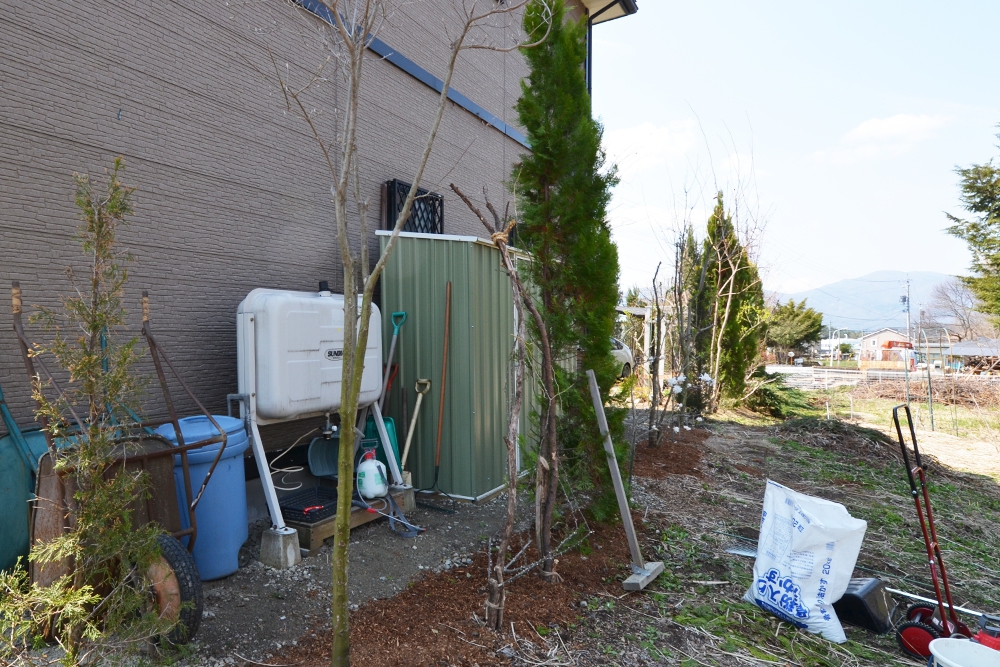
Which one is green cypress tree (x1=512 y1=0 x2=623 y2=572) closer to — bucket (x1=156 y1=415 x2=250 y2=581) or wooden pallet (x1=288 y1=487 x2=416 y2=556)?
wooden pallet (x1=288 y1=487 x2=416 y2=556)

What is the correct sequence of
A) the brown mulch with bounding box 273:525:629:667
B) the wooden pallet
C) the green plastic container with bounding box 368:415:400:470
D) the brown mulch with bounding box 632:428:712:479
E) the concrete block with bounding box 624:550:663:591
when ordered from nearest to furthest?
the brown mulch with bounding box 273:525:629:667 → the concrete block with bounding box 624:550:663:591 → the wooden pallet → the green plastic container with bounding box 368:415:400:470 → the brown mulch with bounding box 632:428:712:479

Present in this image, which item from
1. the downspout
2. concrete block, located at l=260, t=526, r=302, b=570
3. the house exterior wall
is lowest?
concrete block, located at l=260, t=526, r=302, b=570

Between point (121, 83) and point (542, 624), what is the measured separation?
4.38 m

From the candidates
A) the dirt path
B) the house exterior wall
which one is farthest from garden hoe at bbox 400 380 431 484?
the house exterior wall

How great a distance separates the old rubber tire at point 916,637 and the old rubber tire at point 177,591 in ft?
12.6

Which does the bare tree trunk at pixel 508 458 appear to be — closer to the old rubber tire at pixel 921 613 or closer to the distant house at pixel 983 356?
the old rubber tire at pixel 921 613

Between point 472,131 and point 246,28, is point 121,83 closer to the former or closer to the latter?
point 246,28

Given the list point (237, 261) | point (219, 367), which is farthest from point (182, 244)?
point (219, 367)

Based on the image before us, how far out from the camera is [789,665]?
317 cm

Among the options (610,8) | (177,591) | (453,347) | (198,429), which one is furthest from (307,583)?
(610,8)

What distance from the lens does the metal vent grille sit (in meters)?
6.40

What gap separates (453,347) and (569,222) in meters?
1.74

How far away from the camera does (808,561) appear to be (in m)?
3.60

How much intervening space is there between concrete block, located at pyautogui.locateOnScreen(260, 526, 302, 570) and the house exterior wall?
121cm
